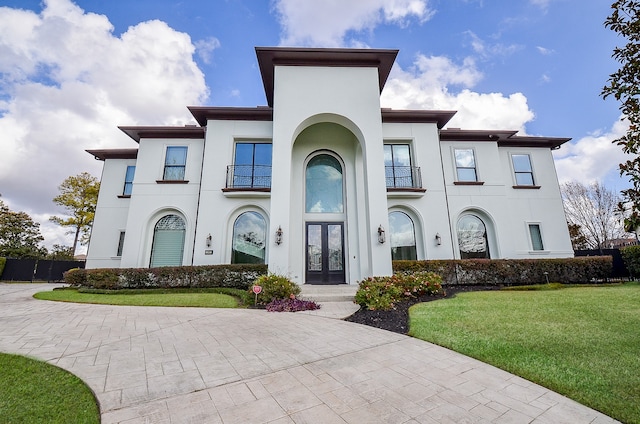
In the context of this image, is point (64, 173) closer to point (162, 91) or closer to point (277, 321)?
point (162, 91)

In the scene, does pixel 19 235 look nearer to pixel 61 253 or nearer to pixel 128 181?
pixel 61 253

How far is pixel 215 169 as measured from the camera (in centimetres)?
1142

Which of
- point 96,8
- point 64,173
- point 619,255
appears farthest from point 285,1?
point 64,173

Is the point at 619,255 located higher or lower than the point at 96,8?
lower

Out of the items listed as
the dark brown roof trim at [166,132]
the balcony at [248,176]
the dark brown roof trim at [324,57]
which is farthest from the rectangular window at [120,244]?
the dark brown roof trim at [324,57]

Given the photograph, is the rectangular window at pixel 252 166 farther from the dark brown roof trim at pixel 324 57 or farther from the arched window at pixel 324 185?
the dark brown roof trim at pixel 324 57

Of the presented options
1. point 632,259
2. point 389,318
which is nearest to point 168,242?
point 389,318

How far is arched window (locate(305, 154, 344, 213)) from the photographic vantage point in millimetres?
11461

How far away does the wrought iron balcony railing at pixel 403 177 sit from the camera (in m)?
11.7

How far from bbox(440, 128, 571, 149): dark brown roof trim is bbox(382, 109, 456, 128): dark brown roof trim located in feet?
2.29

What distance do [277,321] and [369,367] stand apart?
286cm

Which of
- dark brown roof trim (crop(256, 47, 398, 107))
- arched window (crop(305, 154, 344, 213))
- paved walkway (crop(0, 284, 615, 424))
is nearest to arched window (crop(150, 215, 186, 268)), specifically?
arched window (crop(305, 154, 344, 213))

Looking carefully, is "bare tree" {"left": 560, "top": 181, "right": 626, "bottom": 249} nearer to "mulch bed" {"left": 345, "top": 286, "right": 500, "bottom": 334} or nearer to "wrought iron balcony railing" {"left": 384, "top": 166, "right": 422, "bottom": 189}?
"wrought iron balcony railing" {"left": 384, "top": 166, "right": 422, "bottom": 189}

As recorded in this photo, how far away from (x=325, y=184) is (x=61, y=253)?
88.2 ft
